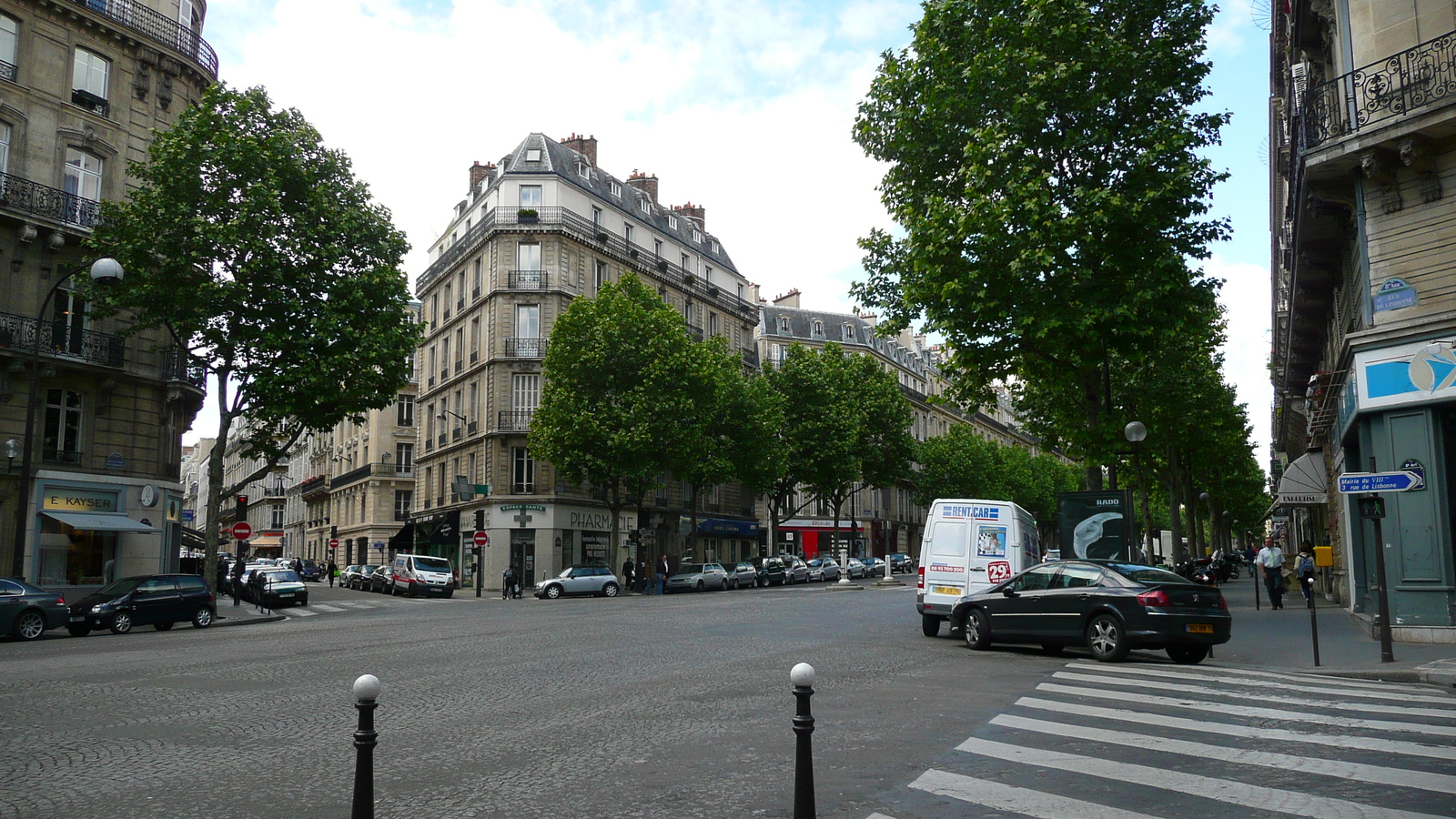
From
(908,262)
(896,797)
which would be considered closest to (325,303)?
(908,262)

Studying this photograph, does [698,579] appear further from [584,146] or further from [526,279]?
[584,146]

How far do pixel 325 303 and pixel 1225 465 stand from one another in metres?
41.9

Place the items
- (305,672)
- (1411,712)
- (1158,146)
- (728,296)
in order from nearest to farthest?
(1411,712)
(305,672)
(1158,146)
(728,296)

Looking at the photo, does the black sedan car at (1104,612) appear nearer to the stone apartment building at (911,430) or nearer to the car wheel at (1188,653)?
the car wheel at (1188,653)

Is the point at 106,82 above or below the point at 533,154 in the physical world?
below

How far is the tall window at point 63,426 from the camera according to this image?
2758 centimetres

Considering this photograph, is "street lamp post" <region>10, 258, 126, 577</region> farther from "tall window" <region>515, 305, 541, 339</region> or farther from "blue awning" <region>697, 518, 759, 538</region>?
"blue awning" <region>697, 518, 759, 538</region>

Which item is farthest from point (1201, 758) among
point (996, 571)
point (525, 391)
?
point (525, 391)

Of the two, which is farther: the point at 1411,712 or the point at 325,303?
the point at 325,303

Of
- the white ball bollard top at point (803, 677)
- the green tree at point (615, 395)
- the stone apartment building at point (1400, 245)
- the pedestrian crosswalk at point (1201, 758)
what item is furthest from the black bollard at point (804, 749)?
the green tree at point (615, 395)

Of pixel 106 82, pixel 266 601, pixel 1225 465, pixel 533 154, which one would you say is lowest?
pixel 266 601

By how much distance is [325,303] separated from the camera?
28.5m

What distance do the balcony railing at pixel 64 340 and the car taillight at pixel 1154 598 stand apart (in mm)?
26423

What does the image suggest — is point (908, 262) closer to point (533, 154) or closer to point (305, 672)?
point (305, 672)
